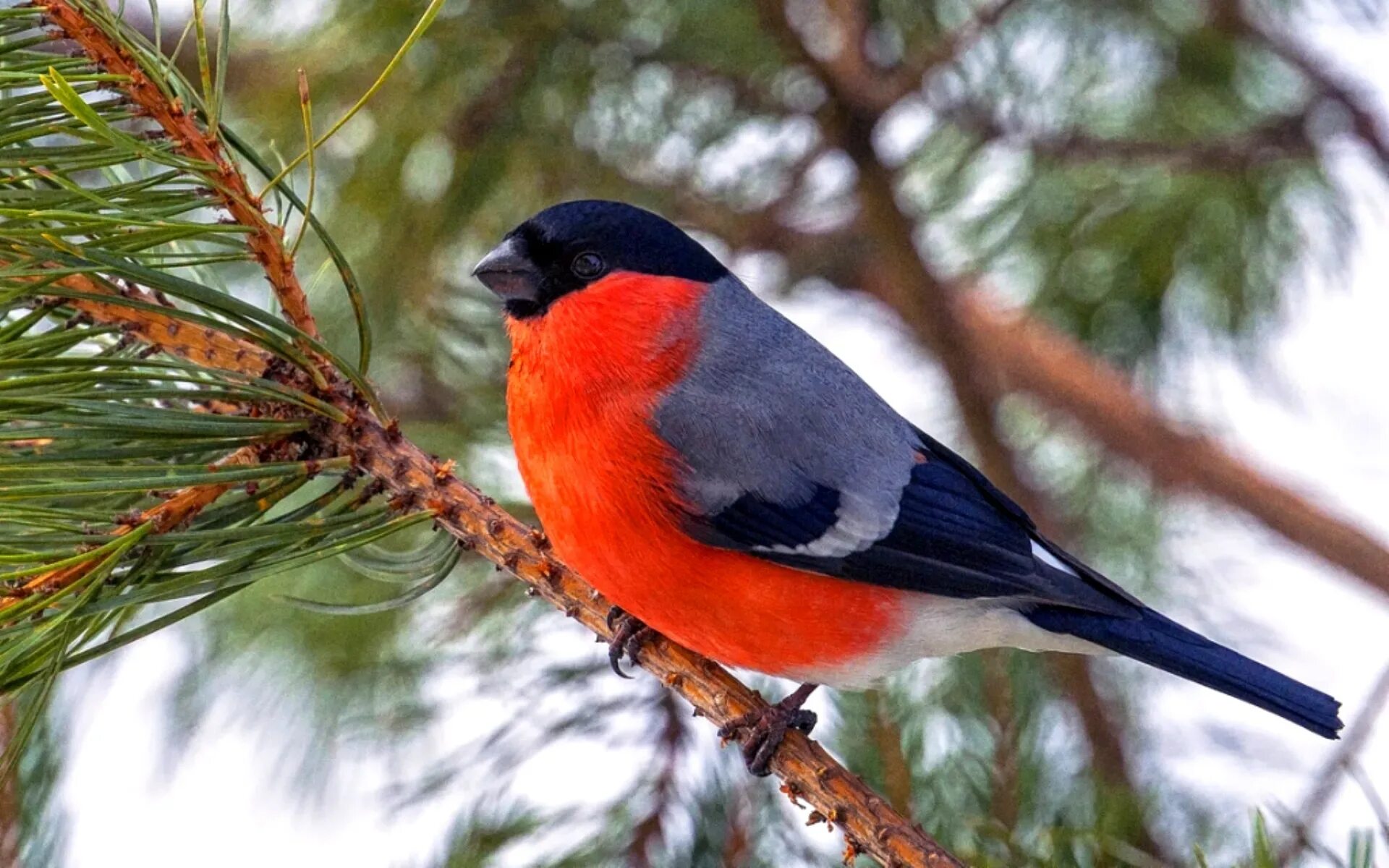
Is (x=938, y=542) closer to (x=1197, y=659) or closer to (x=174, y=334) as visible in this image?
(x=1197, y=659)

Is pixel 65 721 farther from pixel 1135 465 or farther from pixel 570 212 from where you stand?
pixel 1135 465

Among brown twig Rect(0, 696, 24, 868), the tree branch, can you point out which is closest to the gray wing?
the tree branch

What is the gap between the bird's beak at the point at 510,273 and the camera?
1413mm

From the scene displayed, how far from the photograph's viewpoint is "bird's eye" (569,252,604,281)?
1479 mm

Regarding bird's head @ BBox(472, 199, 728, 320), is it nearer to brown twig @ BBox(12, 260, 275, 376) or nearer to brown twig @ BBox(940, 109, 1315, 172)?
brown twig @ BBox(12, 260, 275, 376)

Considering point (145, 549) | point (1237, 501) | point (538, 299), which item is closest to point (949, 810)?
point (1237, 501)

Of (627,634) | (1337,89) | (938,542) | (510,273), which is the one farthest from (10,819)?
(1337,89)

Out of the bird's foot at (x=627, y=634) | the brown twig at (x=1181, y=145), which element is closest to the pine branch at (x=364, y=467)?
the bird's foot at (x=627, y=634)

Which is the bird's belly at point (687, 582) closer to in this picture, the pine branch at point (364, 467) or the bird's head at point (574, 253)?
the pine branch at point (364, 467)

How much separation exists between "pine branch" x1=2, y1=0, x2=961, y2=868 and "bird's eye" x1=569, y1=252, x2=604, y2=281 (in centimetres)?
35

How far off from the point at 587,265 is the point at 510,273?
0.10 m

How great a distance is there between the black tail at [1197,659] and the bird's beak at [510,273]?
627mm

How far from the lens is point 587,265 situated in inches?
58.6

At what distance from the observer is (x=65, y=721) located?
5.07 ft
